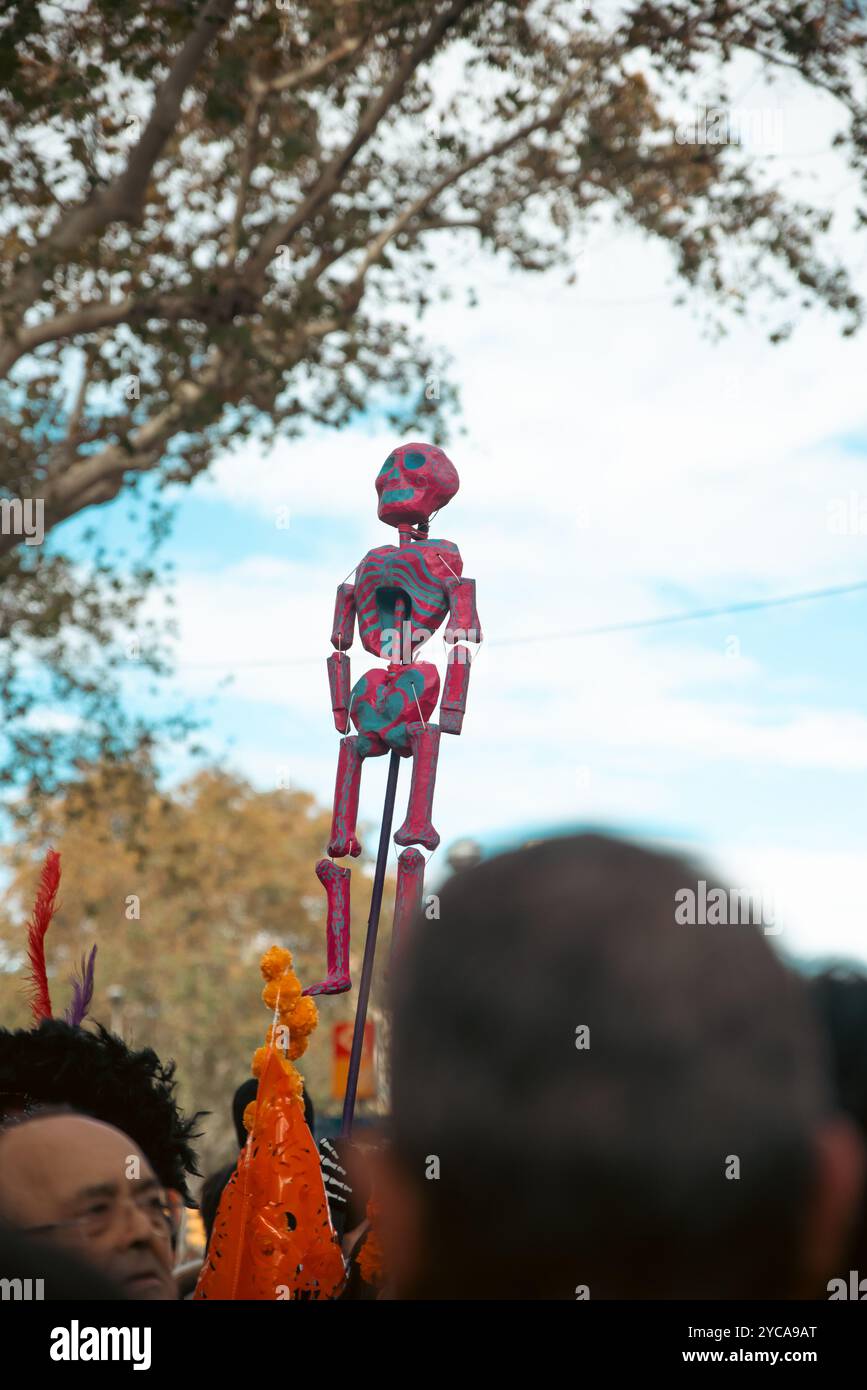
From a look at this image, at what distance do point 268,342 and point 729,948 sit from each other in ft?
27.1

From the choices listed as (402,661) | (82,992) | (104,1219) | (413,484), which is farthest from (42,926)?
(413,484)

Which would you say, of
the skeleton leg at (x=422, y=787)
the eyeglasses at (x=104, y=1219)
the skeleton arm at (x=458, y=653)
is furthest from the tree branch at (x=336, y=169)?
the eyeglasses at (x=104, y=1219)

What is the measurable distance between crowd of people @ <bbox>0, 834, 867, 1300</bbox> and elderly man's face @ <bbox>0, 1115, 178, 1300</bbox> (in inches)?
35.0

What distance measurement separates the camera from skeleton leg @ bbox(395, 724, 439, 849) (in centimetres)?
482

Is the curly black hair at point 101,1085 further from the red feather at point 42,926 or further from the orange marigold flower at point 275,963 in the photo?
the orange marigold flower at point 275,963

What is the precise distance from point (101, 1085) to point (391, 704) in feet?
9.20

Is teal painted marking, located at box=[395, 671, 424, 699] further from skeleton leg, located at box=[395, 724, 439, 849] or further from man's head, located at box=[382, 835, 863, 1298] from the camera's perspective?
man's head, located at box=[382, 835, 863, 1298]

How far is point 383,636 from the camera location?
5.03 metres

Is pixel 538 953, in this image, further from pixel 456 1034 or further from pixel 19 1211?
pixel 19 1211

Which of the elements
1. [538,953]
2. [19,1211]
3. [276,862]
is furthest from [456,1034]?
[276,862]

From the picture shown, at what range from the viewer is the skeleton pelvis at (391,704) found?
4.91 meters

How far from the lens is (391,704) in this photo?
16.2 ft

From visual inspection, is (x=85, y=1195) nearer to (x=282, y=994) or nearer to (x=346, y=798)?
(x=282, y=994)

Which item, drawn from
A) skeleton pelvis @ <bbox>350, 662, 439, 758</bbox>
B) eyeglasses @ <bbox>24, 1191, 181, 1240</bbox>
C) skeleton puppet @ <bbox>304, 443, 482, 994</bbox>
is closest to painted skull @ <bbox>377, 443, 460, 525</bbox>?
skeleton puppet @ <bbox>304, 443, 482, 994</bbox>
